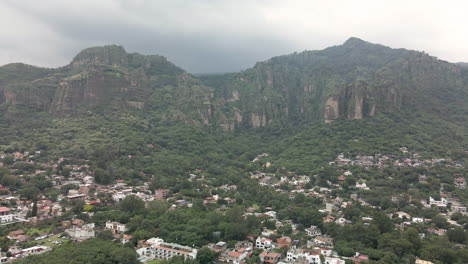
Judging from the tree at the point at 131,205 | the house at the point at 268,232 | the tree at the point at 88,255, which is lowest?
the house at the point at 268,232

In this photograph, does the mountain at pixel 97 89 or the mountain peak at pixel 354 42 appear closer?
the mountain at pixel 97 89

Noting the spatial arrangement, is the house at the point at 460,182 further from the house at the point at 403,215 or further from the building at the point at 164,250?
the building at the point at 164,250

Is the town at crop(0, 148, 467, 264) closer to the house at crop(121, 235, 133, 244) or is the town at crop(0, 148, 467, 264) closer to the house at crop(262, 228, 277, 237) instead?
the house at crop(262, 228, 277, 237)

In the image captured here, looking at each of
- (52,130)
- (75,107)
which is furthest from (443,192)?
(75,107)

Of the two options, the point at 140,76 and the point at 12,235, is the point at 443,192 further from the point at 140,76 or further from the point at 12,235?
the point at 140,76

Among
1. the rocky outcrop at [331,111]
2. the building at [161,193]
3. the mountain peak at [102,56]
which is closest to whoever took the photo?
the building at [161,193]

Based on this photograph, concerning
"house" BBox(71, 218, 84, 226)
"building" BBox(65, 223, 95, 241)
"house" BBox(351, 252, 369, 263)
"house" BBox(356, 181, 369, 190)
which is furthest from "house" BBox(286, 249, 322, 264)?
"house" BBox(356, 181, 369, 190)

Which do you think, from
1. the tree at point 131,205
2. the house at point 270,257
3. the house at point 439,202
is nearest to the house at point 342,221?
the house at point 270,257

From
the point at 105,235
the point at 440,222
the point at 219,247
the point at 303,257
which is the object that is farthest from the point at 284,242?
the point at 440,222

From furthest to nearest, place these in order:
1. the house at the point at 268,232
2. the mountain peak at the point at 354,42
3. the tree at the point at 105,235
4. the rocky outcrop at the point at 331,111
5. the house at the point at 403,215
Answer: the mountain peak at the point at 354,42
the rocky outcrop at the point at 331,111
the house at the point at 403,215
the house at the point at 268,232
the tree at the point at 105,235
